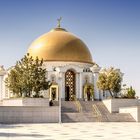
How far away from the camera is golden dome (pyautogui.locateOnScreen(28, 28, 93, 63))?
54.9 m

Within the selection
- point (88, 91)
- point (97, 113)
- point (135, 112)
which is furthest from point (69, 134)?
point (88, 91)

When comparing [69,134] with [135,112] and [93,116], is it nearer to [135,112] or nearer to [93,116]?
[93,116]

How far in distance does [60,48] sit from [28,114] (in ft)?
74.6

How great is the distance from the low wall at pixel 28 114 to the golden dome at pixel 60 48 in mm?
20765

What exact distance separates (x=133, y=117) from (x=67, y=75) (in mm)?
18718

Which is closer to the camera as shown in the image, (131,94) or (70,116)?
(70,116)

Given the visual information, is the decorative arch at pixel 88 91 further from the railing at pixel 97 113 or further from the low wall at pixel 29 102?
the low wall at pixel 29 102

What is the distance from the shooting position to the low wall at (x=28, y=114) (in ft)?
109

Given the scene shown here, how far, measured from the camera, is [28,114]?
33750 mm

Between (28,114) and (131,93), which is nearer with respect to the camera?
(28,114)

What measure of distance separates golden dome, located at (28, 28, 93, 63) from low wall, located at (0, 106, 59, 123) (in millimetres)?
20765

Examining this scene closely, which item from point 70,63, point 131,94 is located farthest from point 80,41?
point 131,94

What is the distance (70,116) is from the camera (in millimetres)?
35500

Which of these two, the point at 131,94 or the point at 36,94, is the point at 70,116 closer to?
the point at 36,94
